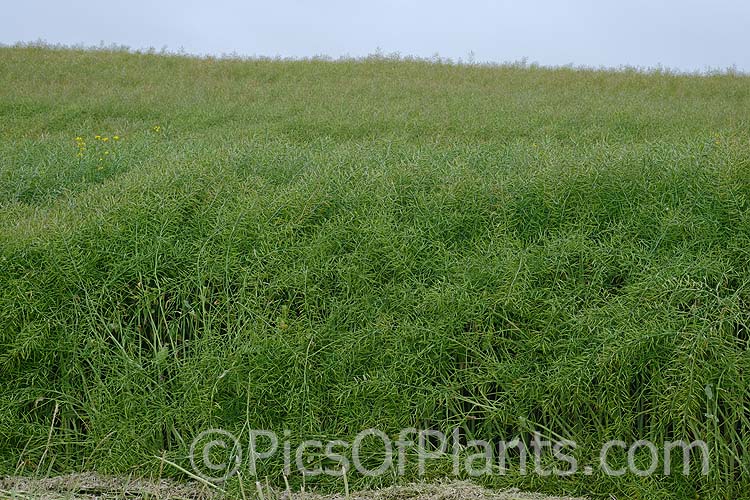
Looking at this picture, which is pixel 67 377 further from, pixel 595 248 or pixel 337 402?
pixel 595 248

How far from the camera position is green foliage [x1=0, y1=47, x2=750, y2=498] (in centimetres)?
342

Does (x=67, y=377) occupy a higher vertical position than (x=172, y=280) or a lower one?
lower

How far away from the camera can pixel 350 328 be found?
381 centimetres

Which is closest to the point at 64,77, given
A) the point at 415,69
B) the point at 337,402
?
the point at 415,69

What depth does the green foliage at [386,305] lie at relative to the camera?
11.2ft

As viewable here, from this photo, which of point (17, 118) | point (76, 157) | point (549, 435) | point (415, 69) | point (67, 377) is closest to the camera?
point (549, 435)

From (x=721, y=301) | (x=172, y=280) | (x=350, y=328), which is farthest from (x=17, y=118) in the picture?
(x=721, y=301)

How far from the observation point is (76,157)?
20.6 feet

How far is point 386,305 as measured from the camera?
3877 millimetres

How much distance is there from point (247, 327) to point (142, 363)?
543 millimetres

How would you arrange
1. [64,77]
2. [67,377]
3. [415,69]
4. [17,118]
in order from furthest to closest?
[415,69] → [64,77] → [17,118] → [67,377]

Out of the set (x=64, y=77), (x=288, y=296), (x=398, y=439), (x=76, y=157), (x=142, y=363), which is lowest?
(x=398, y=439)

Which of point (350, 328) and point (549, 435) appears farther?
point (350, 328)

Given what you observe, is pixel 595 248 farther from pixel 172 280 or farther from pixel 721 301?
pixel 172 280
